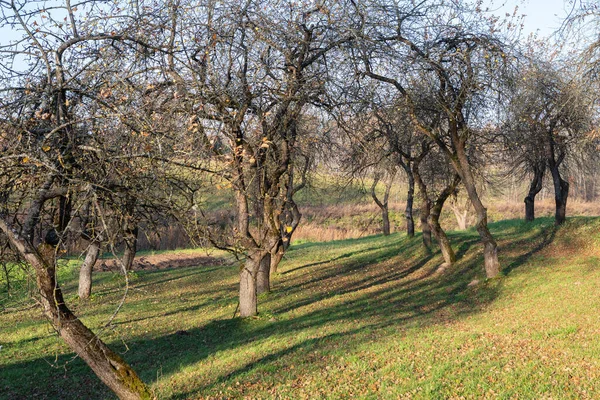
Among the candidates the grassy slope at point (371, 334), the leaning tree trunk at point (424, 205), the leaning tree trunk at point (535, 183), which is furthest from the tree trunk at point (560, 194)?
the leaning tree trunk at point (424, 205)

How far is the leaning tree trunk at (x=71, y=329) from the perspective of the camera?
6.19 meters

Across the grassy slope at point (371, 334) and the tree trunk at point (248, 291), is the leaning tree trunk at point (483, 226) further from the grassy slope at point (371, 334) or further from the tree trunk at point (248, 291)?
the tree trunk at point (248, 291)

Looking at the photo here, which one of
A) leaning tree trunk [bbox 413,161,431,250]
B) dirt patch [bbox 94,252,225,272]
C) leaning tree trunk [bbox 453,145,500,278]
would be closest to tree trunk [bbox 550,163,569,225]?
leaning tree trunk [bbox 413,161,431,250]

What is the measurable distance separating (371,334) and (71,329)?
19.2ft

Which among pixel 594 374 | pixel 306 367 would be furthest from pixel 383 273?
pixel 594 374

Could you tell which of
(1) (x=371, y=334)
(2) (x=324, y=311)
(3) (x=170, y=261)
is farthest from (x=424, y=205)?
(3) (x=170, y=261)

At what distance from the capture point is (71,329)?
6.32 m

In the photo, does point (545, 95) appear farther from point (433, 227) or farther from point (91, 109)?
point (91, 109)

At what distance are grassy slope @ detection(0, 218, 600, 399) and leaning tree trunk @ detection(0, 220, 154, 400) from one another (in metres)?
0.78

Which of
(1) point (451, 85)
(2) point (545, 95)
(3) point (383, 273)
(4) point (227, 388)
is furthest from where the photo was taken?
(3) point (383, 273)

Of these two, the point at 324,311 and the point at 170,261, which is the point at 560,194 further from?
the point at 170,261

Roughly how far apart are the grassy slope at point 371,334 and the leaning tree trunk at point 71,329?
778 millimetres

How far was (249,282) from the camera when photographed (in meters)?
13.1

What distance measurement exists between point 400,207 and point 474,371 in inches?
1621
